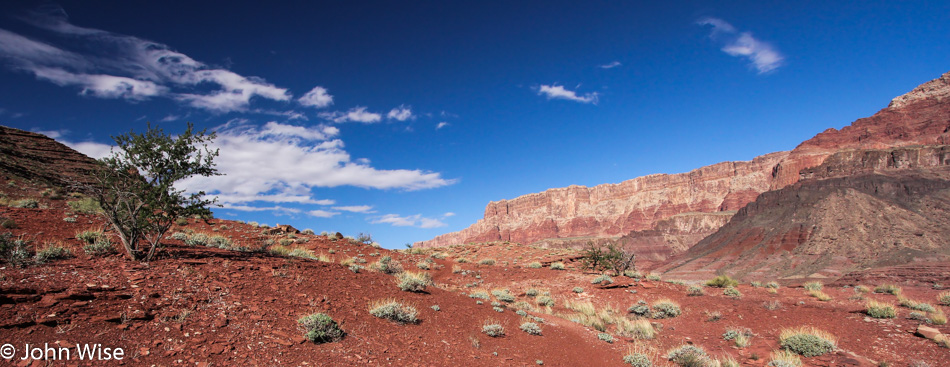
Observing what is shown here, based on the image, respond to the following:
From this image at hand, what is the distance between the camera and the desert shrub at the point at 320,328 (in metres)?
6.24

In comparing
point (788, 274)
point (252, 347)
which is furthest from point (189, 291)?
point (788, 274)

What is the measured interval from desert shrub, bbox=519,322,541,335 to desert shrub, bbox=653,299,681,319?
271 inches

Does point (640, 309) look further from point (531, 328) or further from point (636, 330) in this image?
point (531, 328)

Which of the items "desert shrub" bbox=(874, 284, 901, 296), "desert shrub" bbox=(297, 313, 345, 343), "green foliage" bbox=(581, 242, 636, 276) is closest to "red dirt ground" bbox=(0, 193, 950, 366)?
"desert shrub" bbox=(297, 313, 345, 343)

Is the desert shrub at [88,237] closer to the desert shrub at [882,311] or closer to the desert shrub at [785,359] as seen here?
the desert shrub at [785,359]

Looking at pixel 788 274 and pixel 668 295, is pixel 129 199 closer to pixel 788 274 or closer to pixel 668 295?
pixel 668 295

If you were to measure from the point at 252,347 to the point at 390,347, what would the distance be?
2.17 m

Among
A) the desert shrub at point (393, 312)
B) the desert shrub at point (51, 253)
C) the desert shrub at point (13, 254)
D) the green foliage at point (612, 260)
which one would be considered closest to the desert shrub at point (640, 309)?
the green foliage at point (612, 260)

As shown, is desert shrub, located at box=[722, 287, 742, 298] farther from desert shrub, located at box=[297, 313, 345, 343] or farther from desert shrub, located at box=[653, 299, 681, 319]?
desert shrub, located at box=[297, 313, 345, 343]

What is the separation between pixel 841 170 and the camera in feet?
309

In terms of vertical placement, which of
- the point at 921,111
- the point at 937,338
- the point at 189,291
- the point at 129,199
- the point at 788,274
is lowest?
the point at 788,274

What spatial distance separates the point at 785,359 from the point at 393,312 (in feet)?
31.5

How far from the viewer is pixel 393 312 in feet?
26.0

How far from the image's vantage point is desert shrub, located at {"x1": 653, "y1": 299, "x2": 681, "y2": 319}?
45.4 feet
